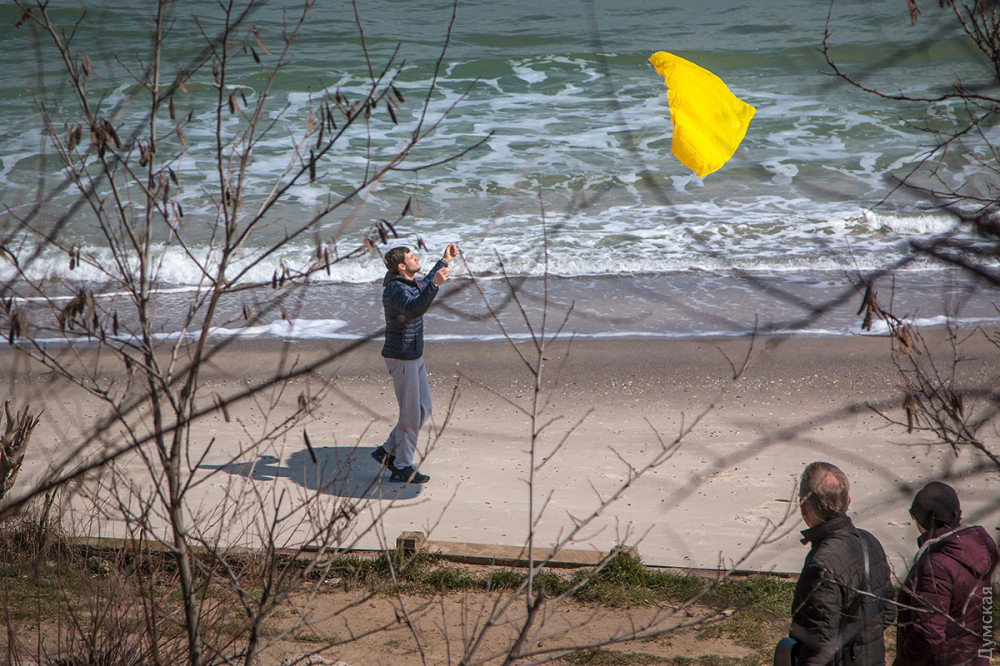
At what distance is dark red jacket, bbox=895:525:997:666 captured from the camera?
3438 millimetres

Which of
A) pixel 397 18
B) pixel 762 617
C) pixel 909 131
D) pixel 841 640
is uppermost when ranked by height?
pixel 397 18

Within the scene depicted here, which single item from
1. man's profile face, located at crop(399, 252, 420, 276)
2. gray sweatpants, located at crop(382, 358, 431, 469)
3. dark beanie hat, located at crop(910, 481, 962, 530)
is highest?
man's profile face, located at crop(399, 252, 420, 276)

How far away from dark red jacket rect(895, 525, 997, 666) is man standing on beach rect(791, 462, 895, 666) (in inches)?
5.2

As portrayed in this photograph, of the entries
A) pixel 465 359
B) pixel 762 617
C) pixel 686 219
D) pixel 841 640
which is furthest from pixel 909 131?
pixel 841 640

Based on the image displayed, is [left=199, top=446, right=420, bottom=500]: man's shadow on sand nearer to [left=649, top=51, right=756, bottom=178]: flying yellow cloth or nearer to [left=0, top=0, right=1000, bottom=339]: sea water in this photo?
[left=0, top=0, right=1000, bottom=339]: sea water

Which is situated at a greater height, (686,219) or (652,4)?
(652,4)

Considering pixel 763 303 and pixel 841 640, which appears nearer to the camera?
pixel 841 640

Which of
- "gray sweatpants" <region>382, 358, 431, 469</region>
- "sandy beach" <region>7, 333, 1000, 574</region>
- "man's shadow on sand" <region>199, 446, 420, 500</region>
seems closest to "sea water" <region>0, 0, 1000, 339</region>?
"sandy beach" <region>7, 333, 1000, 574</region>

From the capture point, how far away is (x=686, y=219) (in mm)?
15914

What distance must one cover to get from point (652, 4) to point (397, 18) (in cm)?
850

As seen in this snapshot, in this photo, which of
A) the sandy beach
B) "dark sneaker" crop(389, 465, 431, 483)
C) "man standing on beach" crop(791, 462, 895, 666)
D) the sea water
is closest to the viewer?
"man standing on beach" crop(791, 462, 895, 666)

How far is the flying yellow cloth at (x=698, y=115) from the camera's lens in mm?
4898

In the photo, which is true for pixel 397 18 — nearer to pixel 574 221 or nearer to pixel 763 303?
pixel 574 221

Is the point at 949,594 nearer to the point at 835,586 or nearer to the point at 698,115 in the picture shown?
the point at 835,586
